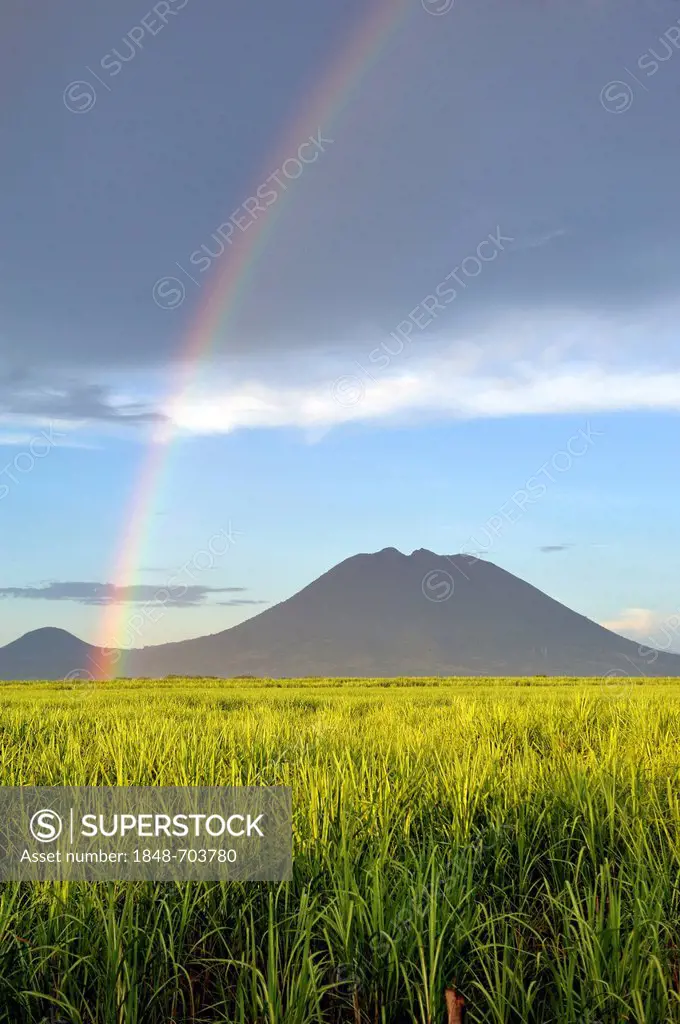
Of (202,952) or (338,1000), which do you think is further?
(202,952)

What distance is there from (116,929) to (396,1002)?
1.25 meters

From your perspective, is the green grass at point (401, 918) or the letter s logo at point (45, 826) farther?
the letter s logo at point (45, 826)

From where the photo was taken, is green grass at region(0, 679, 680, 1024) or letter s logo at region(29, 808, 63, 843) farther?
letter s logo at region(29, 808, 63, 843)

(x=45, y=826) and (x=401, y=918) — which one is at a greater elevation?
(x=45, y=826)

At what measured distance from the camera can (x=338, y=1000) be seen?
11.6ft

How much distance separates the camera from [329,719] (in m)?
11.5

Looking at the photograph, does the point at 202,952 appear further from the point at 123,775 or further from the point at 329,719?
the point at 329,719

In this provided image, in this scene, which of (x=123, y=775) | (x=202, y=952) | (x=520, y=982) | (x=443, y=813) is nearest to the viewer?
(x=520, y=982)

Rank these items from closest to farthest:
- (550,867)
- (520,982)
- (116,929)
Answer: (520,982) → (116,929) → (550,867)

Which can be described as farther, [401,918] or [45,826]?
[45,826]

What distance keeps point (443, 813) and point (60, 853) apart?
2.51 metres

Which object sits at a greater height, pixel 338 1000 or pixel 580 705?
pixel 580 705

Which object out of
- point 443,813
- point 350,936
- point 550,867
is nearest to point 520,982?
point 350,936

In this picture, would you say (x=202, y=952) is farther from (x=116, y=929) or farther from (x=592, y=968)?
(x=592, y=968)
